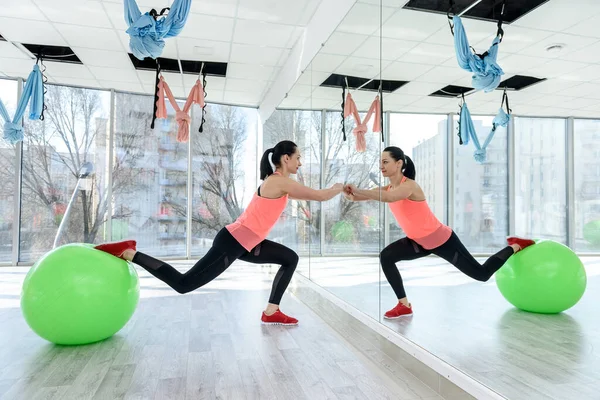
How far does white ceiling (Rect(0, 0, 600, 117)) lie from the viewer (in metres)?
1.60

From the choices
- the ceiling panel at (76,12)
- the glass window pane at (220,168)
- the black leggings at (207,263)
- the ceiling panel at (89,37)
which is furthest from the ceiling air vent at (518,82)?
the glass window pane at (220,168)

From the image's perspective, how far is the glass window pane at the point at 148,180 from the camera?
6.86 m

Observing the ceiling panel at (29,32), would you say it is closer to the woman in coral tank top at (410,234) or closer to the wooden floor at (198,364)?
A: the wooden floor at (198,364)

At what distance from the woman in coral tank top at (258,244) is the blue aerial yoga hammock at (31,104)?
3758 millimetres

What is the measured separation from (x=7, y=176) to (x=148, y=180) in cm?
201

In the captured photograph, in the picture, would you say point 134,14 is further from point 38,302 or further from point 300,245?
point 300,245

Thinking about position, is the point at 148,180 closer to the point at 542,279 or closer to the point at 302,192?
the point at 302,192

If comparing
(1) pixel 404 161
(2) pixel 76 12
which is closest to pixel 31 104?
(2) pixel 76 12

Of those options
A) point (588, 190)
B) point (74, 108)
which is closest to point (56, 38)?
point (74, 108)

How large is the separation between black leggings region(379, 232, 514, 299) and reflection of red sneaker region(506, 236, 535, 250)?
1.9 inches

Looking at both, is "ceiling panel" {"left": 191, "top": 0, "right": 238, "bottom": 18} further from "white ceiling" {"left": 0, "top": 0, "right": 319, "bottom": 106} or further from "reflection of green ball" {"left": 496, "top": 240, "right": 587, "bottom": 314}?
"reflection of green ball" {"left": 496, "top": 240, "right": 587, "bottom": 314}

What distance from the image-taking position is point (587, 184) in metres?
1.44

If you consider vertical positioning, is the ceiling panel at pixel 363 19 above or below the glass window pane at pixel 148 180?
above

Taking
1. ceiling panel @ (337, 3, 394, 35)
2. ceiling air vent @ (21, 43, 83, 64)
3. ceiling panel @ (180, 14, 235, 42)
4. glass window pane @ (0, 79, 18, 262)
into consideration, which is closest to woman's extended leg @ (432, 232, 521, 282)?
ceiling panel @ (337, 3, 394, 35)
